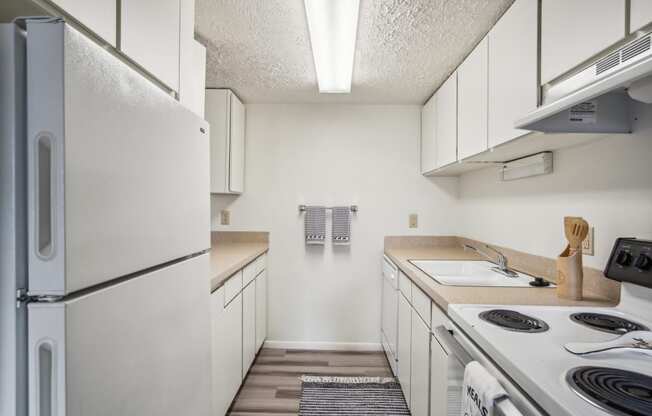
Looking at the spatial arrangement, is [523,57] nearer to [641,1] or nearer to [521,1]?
[521,1]

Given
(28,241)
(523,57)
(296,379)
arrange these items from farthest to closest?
(296,379) < (523,57) < (28,241)

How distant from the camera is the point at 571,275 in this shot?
117 cm

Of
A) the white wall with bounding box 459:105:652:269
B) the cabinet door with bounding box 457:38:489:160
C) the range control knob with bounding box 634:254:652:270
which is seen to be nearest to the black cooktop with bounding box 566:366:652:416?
the range control knob with bounding box 634:254:652:270

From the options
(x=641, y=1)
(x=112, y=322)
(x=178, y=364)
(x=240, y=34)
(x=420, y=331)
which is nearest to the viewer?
(x=112, y=322)

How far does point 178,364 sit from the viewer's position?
0.96m

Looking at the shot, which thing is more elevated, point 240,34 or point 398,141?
point 240,34

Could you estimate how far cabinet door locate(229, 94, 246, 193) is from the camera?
8.09 ft

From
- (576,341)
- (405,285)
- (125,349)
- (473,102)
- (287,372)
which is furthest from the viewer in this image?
(287,372)

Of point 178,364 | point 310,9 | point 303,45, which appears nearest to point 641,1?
point 310,9

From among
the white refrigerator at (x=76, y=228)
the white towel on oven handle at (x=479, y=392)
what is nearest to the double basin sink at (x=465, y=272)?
the white towel on oven handle at (x=479, y=392)

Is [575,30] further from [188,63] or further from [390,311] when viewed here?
[390,311]

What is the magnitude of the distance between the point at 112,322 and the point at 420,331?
1.34 m

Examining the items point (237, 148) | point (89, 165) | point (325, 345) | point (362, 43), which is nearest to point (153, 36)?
point (89, 165)

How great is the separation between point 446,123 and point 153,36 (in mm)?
1755
